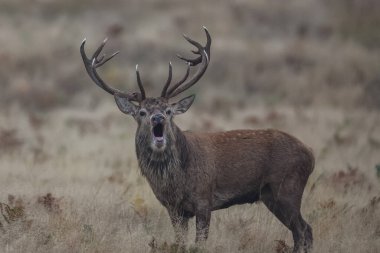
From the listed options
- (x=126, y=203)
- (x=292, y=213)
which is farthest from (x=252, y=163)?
(x=126, y=203)

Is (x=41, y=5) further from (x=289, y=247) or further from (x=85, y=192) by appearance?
(x=289, y=247)

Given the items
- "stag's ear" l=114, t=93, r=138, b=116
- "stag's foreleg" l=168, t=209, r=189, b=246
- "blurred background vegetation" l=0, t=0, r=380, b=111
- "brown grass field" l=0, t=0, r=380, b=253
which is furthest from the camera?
"blurred background vegetation" l=0, t=0, r=380, b=111

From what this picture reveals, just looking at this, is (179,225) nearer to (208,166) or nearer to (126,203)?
(208,166)

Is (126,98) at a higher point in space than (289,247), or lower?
higher

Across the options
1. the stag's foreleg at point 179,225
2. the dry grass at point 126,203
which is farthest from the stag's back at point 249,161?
the dry grass at point 126,203

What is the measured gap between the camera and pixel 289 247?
9.04m

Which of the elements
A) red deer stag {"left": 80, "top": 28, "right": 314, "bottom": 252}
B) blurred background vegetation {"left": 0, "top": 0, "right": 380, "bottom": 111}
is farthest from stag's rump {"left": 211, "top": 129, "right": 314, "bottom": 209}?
blurred background vegetation {"left": 0, "top": 0, "right": 380, "bottom": 111}

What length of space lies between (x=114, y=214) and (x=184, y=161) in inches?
63.5

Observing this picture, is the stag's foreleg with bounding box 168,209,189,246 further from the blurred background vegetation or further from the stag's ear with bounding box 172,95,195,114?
the blurred background vegetation

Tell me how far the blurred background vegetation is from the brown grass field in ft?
0.19

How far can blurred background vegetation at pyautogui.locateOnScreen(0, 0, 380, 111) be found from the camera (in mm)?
24328

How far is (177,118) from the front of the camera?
Result: 65.8 feet

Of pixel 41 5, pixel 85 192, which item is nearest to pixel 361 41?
pixel 41 5

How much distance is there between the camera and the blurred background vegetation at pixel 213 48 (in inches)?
958
